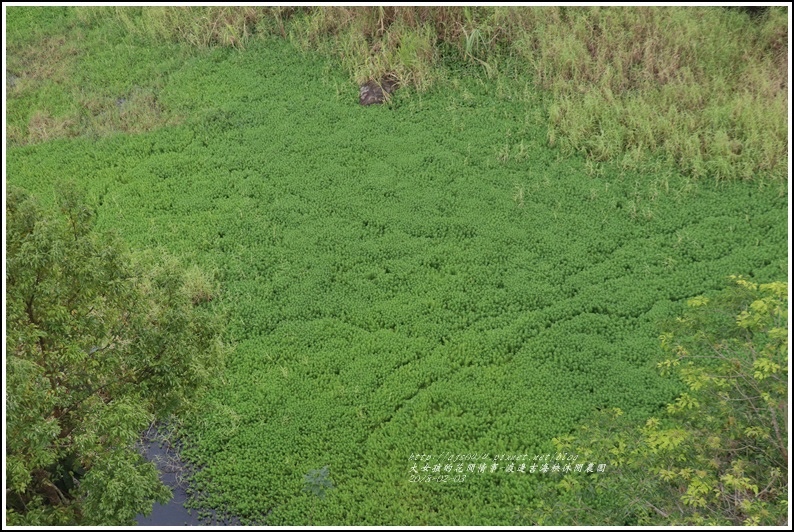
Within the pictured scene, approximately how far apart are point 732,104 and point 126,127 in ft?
42.4

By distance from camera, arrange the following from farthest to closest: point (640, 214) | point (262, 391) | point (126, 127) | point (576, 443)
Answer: point (126, 127) < point (640, 214) < point (262, 391) < point (576, 443)

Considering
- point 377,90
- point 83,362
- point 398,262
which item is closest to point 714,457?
point 398,262

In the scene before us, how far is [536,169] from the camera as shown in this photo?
1462 cm

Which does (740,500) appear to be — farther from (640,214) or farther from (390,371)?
(640,214)

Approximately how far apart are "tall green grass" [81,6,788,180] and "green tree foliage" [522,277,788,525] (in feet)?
21.6

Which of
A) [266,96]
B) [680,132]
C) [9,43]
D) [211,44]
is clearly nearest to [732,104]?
[680,132]

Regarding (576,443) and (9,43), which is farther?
(9,43)

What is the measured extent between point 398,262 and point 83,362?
6.03 metres

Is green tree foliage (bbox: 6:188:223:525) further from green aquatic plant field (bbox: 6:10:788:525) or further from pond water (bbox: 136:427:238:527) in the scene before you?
pond water (bbox: 136:427:238:527)

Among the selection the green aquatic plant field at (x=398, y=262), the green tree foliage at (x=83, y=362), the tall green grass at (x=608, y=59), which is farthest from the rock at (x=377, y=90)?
the green tree foliage at (x=83, y=362)

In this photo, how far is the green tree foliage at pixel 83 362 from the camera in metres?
7.32

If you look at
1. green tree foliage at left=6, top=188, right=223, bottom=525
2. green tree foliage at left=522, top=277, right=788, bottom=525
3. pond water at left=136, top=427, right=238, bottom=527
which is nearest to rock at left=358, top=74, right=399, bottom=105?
pond water at left=136, top=427, right=238, bottom=527

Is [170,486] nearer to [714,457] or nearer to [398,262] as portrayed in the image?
[398,262]

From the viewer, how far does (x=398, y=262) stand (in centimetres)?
1302
